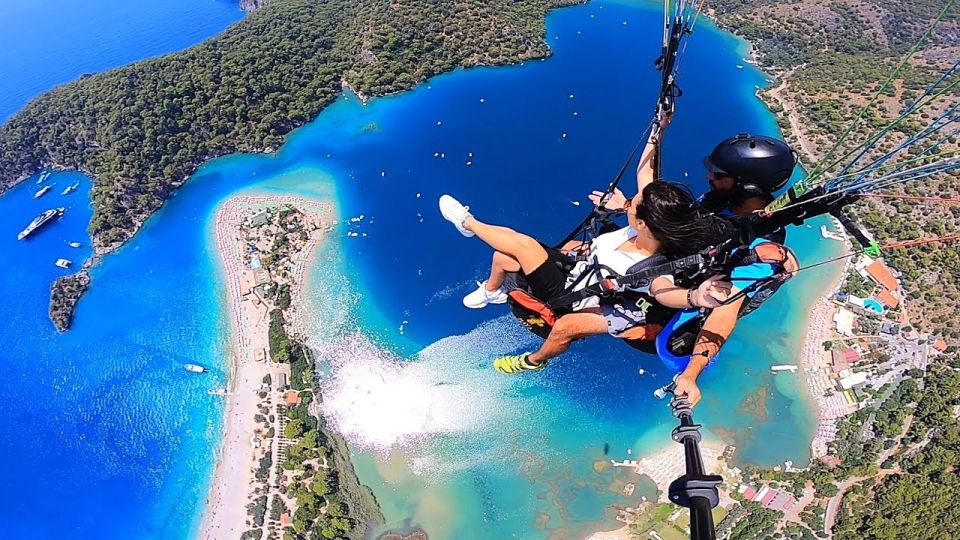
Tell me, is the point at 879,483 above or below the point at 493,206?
below

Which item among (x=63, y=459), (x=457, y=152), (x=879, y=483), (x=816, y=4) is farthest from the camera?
(x=816, y=4)

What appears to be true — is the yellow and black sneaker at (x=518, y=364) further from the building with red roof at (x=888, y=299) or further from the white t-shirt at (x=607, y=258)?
the building with red roof at (x=888, y=299)

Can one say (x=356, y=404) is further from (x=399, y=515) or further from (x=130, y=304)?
(x=130, y=304)

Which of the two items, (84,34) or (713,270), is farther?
(84,34)

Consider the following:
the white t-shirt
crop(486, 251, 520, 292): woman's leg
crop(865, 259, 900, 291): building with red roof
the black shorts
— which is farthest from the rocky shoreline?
crop(865, 259, 900, 291): building with red roof

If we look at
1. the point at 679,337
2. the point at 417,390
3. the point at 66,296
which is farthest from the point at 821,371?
the point at 66,296

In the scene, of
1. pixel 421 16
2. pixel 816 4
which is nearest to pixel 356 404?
pixel 421 16

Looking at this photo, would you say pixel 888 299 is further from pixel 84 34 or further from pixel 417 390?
pixel 84 34

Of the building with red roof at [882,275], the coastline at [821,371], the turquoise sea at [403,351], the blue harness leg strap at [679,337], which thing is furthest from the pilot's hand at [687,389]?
the building with red roof at [882,275]
